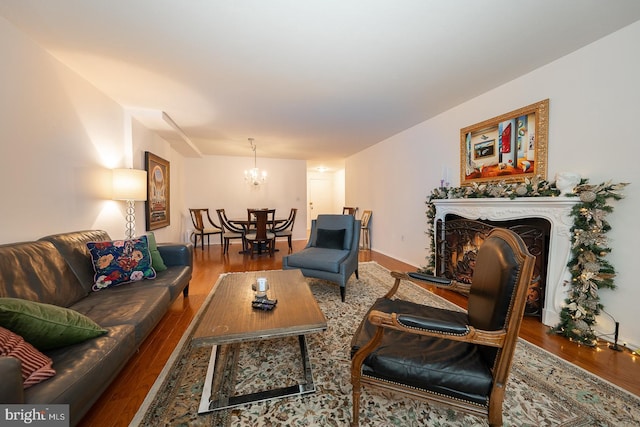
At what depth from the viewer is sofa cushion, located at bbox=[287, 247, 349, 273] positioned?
9.14ft

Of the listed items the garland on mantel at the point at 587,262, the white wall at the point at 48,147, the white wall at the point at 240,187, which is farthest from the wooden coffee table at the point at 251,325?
the white wall at the point at 240,187

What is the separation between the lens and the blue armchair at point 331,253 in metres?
2.79

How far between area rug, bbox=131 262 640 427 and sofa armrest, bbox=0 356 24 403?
2.02 ft

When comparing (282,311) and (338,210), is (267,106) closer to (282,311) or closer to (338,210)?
(282,311)

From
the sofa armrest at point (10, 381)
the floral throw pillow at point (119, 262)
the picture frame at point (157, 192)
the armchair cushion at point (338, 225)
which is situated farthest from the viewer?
the picture frame at point (157, 192)

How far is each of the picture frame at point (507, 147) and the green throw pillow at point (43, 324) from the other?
12.3ft

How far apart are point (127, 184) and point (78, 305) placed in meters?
1.69

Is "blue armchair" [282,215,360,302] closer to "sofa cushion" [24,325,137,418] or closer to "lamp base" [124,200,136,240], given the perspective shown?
"sofa cushion" [24,325,137,418]

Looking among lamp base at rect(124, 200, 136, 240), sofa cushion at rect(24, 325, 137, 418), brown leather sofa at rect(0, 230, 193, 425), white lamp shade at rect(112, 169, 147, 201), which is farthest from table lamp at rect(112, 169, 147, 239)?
sofa cushion at rect(24, 325, 137, 418)

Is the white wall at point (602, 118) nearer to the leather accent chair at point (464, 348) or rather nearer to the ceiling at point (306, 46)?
the ceiling at point (306, 46)

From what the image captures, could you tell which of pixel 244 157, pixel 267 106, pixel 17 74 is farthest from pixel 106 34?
pixel 244 157

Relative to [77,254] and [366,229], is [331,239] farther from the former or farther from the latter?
[366,229]

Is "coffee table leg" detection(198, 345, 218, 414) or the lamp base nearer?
"coffee table leg" detection(198, 345, 218, 414)


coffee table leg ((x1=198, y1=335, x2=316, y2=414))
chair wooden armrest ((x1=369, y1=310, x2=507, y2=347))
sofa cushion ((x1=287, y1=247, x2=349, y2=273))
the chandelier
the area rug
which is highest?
the chandelier
